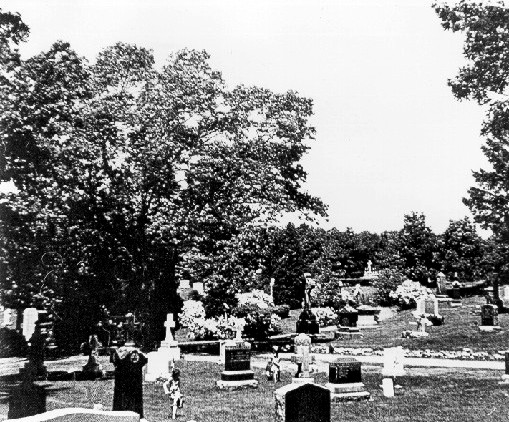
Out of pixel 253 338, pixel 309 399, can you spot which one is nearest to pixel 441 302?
pixel 253 338

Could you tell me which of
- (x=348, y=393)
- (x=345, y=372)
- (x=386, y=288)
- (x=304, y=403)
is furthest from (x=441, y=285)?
(x=304, y=403)

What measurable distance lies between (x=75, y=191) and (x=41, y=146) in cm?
322

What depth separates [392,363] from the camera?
18.5m

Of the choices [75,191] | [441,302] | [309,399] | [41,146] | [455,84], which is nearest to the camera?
[309,399]

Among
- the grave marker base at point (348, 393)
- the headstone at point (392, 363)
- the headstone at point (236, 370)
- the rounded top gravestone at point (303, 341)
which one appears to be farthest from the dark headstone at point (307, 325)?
the grave marker base at point (348, 393)

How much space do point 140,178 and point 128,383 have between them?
14996 mm

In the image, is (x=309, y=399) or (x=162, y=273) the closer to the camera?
(x=309, y=399)

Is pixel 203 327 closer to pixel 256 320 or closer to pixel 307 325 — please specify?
pixel 256 320

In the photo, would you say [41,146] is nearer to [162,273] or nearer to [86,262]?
[86,262]

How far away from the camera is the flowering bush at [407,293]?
46719 millimetres

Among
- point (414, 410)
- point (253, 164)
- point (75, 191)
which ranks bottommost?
point (414, 410)

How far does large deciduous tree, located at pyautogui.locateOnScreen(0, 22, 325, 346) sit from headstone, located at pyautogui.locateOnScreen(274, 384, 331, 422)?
15.6m

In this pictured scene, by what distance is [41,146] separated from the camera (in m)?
22.4

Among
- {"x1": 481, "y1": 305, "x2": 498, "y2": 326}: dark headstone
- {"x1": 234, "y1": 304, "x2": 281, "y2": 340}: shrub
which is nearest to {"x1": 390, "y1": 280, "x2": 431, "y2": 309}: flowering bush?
{"x1": 481, "y1": 305, "x2": 498, "y2": 326}: dark headstone
